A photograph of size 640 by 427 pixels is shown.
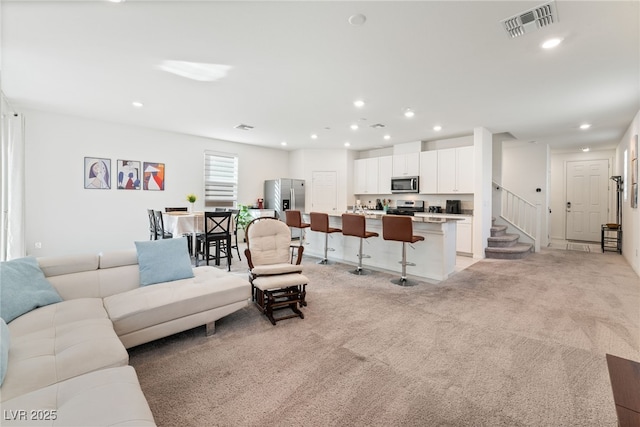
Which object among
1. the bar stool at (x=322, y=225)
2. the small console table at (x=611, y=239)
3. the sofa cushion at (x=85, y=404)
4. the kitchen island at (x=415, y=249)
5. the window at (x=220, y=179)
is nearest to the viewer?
the sofa cushion at (x=85, y=404)

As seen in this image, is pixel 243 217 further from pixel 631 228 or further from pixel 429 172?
pixel 631 228

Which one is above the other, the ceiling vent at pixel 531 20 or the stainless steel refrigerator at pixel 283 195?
the ceiling vent at pixel 531 20

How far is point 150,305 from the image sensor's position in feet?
7.31

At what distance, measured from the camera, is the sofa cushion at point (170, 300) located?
7.04 feet

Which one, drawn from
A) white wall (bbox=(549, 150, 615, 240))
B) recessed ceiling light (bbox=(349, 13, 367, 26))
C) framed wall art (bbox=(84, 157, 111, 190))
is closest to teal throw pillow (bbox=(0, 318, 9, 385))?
recessed ceiling light (bbox=(349, 13, 367, 26))

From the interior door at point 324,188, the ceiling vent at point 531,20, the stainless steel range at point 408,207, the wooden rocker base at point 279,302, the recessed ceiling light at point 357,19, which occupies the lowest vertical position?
the wooden rocker base at point 279,302

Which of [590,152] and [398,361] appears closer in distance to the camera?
[398,361]

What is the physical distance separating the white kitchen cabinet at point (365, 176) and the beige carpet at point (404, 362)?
4783 millimetres

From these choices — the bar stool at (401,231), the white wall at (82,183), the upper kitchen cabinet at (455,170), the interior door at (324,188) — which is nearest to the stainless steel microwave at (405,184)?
the upper kitchen cabinet at (455,170)

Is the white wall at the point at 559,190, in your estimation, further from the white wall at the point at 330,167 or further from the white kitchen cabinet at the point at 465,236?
the white wall at the point at 330,167

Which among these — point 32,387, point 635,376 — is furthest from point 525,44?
point 32,387

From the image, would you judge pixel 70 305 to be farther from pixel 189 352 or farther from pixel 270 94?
pixel 270 94

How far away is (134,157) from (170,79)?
3.16m

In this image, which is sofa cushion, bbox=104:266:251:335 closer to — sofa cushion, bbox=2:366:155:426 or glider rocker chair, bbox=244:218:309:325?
glider rocker chair, bbox=244:218:309:325
